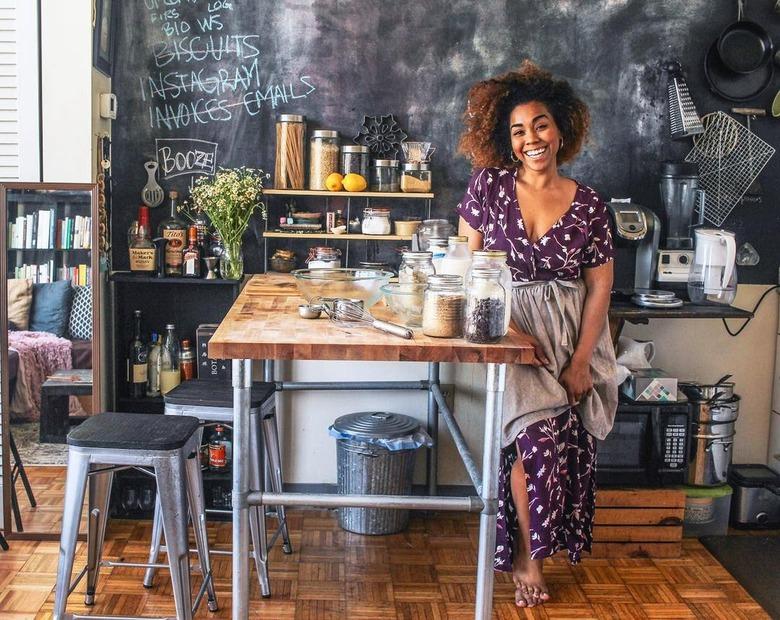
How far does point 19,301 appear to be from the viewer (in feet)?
11.3

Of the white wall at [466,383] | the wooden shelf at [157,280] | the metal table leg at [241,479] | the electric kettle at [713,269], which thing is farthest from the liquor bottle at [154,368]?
the electric kettle at [713,269]

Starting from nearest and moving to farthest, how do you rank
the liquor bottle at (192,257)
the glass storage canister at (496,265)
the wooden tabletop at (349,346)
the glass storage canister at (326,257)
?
the wooden tabletop at (349,346) → the glass storage canister at (496,265) → the glass storage canister at (326,257) → the liquor bottle at (192,257)

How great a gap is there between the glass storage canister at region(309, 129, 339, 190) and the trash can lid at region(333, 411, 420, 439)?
99cm

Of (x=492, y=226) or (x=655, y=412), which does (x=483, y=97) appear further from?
(x=655, y=412)

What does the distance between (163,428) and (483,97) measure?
1.56 metres

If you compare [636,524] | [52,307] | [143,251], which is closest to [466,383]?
[636,524]

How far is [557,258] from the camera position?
2.96 meters

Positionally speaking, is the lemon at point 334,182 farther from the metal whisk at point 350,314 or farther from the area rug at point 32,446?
the area rug at point 32,446

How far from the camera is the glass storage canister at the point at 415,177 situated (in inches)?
Result: 152

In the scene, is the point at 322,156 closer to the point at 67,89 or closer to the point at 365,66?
the point at 365,66

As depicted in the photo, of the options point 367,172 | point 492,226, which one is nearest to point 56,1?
point 367,172

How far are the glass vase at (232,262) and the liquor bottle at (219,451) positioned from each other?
644mm

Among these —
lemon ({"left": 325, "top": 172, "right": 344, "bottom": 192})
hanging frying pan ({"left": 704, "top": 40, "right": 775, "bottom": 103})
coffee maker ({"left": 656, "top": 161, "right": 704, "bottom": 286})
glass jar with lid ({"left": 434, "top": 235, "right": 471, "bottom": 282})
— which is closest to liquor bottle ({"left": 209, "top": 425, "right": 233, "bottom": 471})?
→ lemon ({"left": 325, "top": 172, "right": 344, "bottom": 192})

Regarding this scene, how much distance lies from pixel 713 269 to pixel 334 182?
63.2 inches
